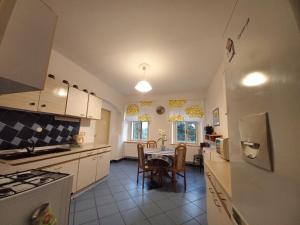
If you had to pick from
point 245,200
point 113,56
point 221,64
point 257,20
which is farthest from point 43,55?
point 221,64

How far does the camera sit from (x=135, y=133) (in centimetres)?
590

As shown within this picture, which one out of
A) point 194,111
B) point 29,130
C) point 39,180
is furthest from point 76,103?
point 194,111

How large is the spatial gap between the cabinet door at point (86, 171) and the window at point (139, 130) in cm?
297

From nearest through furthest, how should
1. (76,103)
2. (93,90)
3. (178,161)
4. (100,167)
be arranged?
(76,103) < (178,161) < (100,167) < (93,90)

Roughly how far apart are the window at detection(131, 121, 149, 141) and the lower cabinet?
252 cm

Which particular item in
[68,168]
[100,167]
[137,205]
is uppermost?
[68,168]

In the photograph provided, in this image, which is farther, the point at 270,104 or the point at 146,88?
the point at 146,88

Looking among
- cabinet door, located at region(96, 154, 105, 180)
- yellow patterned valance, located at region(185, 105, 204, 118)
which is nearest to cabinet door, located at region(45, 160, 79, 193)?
cabinet door, located at region(96, 154, 105, 180)

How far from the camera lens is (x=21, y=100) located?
1.85 metres

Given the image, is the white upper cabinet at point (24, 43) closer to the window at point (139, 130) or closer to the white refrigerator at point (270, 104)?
the white refrigerator at point (270, 104)

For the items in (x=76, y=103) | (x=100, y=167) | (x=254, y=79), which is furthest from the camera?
(x=100, y=167)

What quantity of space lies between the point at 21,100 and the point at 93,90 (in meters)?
2.00

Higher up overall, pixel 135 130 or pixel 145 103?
pixel 145 103

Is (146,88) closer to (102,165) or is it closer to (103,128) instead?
(102,165)
